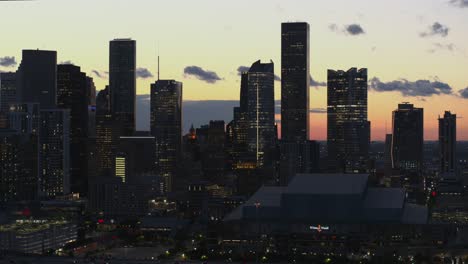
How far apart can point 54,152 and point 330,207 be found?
277ft

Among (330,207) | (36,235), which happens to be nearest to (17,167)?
(36,235)

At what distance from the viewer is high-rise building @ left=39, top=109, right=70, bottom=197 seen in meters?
170

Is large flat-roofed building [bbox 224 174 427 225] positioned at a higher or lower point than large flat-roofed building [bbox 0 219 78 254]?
higher

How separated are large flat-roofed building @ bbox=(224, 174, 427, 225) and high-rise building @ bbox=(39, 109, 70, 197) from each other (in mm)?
69936

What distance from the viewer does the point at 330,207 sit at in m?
104

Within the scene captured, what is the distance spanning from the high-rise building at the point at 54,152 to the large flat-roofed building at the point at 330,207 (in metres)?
69.9

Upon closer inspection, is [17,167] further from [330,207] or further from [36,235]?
[330,207]

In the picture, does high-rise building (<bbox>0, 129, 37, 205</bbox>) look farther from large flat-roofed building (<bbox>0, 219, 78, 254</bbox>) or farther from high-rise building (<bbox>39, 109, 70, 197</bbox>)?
large flat-roofed building (<bbox>0, 219, 78, 254</bbox>)

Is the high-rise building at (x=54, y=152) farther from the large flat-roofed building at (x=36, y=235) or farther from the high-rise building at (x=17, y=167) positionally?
the large flat-roofed building at (x=36, y=235)

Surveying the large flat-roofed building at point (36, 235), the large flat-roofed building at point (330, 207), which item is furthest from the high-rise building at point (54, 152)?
the large flat-roofed building at point (330, 207)

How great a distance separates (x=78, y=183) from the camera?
18138 centimetres

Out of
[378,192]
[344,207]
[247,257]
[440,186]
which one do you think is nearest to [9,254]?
[247,257]

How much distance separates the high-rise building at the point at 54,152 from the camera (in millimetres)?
169925

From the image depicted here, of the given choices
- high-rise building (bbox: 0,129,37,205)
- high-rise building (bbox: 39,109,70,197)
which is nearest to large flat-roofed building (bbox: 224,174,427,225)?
high-rise building (bbox: 0,129,37,205)
